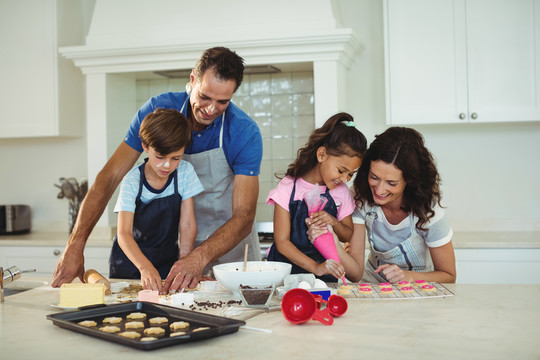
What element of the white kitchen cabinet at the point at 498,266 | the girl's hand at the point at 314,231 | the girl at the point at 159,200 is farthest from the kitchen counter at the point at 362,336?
the white kitchen cabinet at the point at 498,266

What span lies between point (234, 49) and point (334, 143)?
56.4 inches

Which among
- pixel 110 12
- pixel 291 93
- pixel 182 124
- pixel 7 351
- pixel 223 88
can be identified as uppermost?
pixel 110 12

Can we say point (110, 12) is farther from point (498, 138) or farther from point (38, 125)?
point (498, 138)

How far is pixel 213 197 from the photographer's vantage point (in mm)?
2492

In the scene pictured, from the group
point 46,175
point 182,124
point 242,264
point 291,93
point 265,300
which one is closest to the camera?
point 265,300

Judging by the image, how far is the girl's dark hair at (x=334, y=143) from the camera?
2129 millimetres

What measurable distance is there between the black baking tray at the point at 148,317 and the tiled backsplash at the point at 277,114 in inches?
94.7

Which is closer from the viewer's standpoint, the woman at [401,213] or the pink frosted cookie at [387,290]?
the pink frosted cookie at [387,290]

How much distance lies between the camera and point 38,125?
3.73m

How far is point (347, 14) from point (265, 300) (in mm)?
2655

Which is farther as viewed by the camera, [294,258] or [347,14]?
[347,14]

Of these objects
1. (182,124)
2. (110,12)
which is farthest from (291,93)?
(182,124)

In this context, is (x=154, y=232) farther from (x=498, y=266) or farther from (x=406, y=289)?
(x=498, y=266)

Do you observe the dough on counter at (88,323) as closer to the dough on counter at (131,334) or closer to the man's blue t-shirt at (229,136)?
the dough on counter at (131,334)
